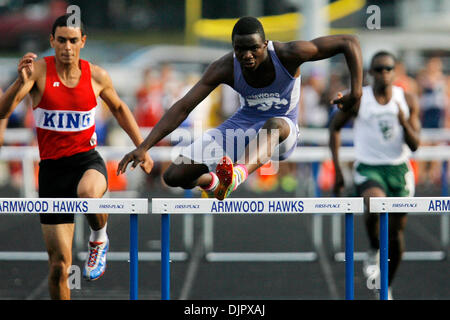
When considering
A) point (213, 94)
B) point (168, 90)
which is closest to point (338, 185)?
point (168, 90)

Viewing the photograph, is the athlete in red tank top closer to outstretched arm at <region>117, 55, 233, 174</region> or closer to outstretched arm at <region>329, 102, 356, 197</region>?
outstretched arm at <region>117, 55, 233, 174</region>

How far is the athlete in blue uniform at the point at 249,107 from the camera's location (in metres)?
4.66

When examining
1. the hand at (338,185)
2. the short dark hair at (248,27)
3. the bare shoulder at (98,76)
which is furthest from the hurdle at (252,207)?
the hand at (338,185)

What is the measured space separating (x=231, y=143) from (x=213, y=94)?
11.0m

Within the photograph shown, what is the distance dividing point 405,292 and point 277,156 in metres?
2.54

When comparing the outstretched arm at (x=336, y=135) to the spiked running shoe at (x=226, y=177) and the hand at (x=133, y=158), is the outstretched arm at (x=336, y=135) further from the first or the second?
the hand at (x=133, y=158)

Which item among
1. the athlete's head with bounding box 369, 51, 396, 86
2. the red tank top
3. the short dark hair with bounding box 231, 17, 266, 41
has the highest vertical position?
the short dark hair with bounding box 231, 17, 266, 41

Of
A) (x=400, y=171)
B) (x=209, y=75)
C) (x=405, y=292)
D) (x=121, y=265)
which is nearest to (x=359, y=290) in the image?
(x=405, y=292)

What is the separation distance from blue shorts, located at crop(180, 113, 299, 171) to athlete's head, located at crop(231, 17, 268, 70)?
0.59 metres

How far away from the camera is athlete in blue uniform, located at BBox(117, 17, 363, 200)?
15.3 feet

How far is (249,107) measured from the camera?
5227 mm

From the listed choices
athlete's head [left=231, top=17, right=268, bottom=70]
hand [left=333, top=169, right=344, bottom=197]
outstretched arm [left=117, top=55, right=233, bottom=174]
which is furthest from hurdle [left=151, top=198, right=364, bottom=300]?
hand [left=333, top=169, right=344, bottom=197]

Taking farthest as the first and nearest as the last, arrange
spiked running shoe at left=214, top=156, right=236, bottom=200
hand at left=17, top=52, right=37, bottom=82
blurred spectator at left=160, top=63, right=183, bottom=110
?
blurred spectator at left=160, top=63, right=183, bottom=110 < hand at left=17, top=52, right=37, bottom=82 < spiked running shoe at left=214, top=156, right=236, bottom=200

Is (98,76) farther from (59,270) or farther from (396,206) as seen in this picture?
(396,206)
